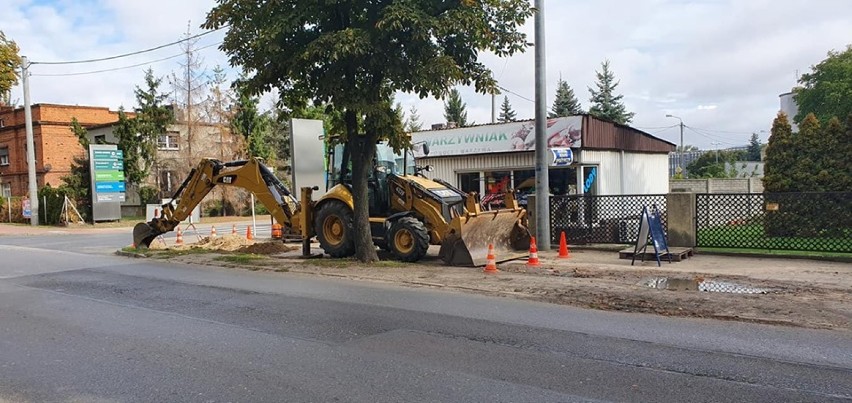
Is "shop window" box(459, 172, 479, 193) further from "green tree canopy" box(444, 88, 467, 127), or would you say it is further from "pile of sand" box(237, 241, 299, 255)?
"green tree canopy" box(444, 88, 467, 127)

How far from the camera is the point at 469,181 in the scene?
2384cm

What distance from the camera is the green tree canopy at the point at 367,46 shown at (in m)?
11.2

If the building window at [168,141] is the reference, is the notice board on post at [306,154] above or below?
below

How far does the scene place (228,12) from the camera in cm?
1188

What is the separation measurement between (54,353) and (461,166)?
18014 mm

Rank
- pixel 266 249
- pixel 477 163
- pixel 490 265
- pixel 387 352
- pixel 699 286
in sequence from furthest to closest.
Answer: pixel 477 163, pixel 266 249, pixel 490 265, pixel 699 286, pixel 387 352

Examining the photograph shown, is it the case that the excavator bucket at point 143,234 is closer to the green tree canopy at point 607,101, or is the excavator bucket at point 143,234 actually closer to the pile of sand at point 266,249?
the pile of sand at point 266,249

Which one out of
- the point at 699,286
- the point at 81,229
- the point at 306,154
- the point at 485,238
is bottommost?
the point at 699,286

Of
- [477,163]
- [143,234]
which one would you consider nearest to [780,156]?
[477,163]

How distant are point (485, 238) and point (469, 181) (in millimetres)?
10704

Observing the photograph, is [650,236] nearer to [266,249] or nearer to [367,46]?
[367,46]

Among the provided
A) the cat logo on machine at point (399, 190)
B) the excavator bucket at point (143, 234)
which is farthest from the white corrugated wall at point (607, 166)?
the excavator bucket at point (143, 234)

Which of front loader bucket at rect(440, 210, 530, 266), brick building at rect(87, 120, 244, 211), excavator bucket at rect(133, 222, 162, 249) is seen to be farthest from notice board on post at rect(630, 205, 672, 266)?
brick building at rect(87, 120, 244, 211)

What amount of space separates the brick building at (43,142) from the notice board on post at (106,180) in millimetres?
10166
